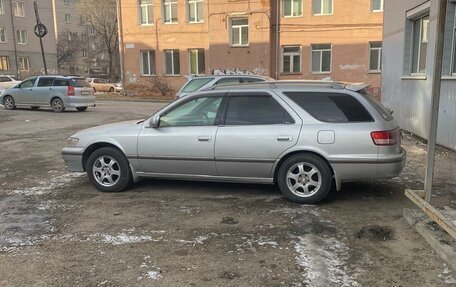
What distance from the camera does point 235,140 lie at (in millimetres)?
5973

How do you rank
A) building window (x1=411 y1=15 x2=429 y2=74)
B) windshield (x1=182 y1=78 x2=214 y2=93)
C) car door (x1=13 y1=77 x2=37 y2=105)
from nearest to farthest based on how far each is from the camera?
building window (x1=411 y1=15 x2=429 y2=74) < windshield (x1=182 y1=78 x2=214 y2=93) < car door (x1=13 y1=77 x2=37 y2=105)

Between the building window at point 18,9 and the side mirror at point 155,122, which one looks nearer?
the side mirror at point 155,122

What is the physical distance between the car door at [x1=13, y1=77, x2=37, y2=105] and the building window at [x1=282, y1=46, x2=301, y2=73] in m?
15.9

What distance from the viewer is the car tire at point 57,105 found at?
66.2 feet

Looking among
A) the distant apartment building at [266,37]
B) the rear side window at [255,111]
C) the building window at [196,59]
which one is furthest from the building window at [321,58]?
the rear side window at [255,111]

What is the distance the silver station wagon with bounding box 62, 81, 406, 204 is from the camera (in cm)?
565

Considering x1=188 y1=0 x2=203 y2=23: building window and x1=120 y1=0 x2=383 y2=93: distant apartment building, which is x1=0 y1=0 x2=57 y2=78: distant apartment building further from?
x1=188 y1=0 x2=203 y2=23: building window

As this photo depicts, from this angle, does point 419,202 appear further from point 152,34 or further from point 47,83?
point 152,34

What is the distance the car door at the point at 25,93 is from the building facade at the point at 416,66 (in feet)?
49.2

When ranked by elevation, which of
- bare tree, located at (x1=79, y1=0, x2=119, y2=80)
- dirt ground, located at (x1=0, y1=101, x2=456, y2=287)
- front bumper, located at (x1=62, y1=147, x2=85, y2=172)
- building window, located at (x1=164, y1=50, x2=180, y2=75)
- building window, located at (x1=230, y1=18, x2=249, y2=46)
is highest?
bare tree, located at (x1=79, y1=0, x2=119, y2=80)

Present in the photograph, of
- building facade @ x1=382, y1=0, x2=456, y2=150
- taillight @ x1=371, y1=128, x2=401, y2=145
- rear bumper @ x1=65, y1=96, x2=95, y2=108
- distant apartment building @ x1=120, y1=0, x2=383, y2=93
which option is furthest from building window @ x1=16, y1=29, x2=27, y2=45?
taillight @ x1=371, y1=128, x2=401, y2=145

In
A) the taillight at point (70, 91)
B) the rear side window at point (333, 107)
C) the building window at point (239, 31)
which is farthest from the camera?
the building window at point (239, 31)

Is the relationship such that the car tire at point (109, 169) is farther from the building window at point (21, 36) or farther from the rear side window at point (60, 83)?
the building window at point (21, 36)

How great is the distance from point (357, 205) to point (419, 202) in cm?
105
